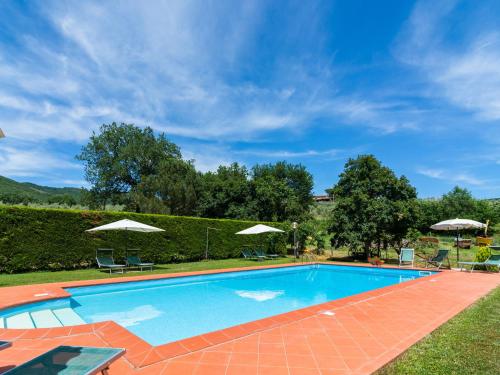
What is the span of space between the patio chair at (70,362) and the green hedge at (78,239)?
1129cm

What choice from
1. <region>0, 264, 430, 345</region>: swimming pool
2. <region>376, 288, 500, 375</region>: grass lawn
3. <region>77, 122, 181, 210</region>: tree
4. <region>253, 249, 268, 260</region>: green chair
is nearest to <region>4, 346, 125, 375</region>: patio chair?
<region>376, 288, 500, 375</region>: grass lawn

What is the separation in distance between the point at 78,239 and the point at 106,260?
151 cm

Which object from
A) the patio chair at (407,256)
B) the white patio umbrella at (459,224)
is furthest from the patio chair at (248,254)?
the white patio umbrella at (459,224)

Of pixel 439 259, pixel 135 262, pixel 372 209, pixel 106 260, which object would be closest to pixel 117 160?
pixel 135 262

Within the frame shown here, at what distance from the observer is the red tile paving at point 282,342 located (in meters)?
3.54

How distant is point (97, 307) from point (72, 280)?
2451 millimetres

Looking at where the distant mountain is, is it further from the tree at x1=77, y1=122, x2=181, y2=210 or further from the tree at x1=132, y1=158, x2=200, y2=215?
the tree at x1=132, y1=158, x2=200, y2=215

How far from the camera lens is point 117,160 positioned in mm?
35969

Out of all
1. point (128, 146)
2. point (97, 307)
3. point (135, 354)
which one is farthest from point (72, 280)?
point (128, 146)

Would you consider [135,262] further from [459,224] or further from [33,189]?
[33,189]

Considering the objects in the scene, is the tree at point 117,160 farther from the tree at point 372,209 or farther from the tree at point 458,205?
the tree at point 458,205

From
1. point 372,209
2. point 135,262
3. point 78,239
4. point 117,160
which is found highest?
point 117,160

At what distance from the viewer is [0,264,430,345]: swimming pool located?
21.4 ft

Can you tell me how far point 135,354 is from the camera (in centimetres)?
383
